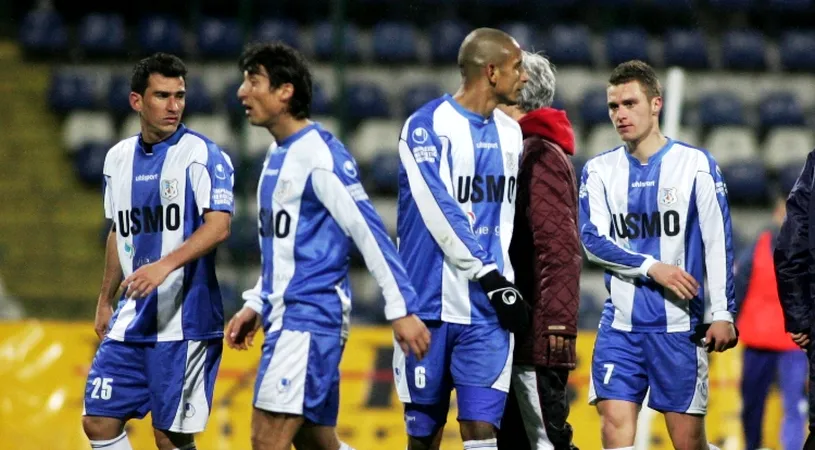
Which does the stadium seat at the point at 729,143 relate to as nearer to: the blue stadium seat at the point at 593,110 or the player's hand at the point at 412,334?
the blue stadium seat at the point at 593,110

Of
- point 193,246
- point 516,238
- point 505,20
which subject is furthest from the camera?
point 505,20

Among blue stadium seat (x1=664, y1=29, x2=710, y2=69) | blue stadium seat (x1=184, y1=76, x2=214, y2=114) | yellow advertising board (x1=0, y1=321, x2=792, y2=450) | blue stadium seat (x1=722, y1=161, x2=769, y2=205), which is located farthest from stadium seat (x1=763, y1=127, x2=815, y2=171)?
blue stadium seat (x1=184, y1=76, x2=214, y2=114)

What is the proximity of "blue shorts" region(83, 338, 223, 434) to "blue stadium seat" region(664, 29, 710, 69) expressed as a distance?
9.90m

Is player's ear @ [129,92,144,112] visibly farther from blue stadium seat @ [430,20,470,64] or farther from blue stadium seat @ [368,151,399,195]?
blue stadium seat @ [430,20,470,64]

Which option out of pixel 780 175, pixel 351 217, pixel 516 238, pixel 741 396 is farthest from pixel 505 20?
pixel 351 217

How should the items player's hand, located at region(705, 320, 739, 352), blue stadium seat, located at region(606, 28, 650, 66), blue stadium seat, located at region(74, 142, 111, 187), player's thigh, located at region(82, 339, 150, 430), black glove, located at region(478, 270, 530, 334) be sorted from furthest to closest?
blue stadium seat, located at region(606, 28, 650, 66) < blue stadium seat, located at region(74, 142, 111, 187) < player's hand, located at region(705, 320, 739, 352) < player's thigh, located at region(82, 339, 150, 430) < black glove, located at region(478, 270, 530, 334)

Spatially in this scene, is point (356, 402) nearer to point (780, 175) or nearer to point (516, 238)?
point (516, 238)

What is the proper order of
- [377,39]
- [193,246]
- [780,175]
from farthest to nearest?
1. [377,39]
2. [780,175]
3. [193,246]

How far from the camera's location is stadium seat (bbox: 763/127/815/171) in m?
13.6

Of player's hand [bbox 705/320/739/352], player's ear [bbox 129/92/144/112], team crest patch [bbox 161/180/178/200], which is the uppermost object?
player's ear [bbox 129/92/144/112]

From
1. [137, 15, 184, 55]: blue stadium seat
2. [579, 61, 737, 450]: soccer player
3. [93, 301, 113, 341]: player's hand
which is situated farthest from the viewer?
[137, 15, 184, 55]: blue stadium seat

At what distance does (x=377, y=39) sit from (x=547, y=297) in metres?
8.81

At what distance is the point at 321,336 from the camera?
4887mm

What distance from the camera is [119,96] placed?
13.1m
